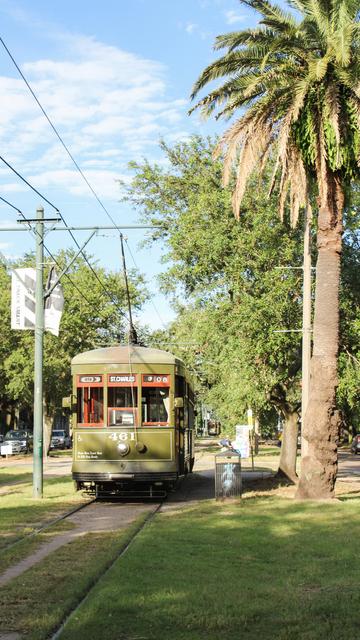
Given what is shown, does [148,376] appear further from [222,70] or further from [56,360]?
[56,360]

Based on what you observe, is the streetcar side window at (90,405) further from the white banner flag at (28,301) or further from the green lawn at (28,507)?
the white banner flag at (28,301)

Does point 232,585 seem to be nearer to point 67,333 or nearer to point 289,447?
point 289,447

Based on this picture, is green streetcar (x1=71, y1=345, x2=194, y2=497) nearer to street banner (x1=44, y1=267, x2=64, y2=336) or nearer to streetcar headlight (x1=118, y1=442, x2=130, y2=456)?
streetcar headlight (x1=118, y1=442, x2=130, y2=456)

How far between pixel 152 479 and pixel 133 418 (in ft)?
4.64

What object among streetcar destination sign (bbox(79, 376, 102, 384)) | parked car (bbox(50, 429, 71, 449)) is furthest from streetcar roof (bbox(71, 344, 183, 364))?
parked car (bbox(50, 429, 71, 449))

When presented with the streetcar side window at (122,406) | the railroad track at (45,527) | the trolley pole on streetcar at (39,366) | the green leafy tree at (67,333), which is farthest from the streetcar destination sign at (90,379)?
the green leafy tree at (67,333)

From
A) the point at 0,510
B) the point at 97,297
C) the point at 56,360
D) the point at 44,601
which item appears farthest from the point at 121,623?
the point at 97,297

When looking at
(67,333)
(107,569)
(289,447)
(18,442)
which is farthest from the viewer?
(18,442)

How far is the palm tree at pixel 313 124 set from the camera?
17188 mm

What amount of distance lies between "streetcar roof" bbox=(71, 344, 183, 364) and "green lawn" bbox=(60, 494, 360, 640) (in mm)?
5740

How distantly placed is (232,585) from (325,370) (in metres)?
9.80

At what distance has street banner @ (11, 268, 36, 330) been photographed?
21.8 meters

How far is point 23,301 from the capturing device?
864 inches

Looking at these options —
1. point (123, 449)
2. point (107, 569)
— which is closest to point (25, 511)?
point (123, 449)
